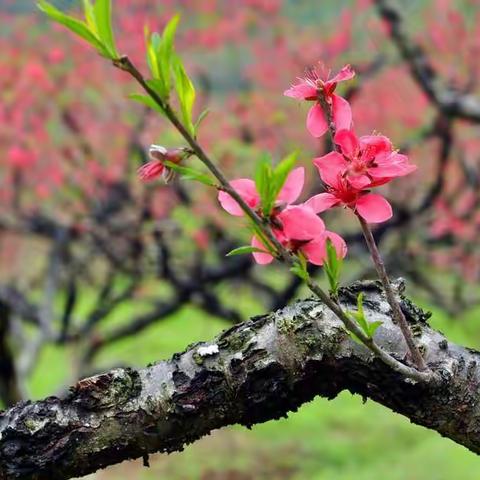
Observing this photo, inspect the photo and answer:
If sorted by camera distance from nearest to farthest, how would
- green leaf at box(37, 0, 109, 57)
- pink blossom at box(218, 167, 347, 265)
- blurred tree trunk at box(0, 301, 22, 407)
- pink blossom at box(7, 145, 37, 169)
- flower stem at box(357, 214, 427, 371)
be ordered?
green leaf at box(37, 0, 109, 57), pink blossom at box(218, 167, 347, 265), flower stem at box(357, 214, 427, 371), blurred tree trunk at box(0, 301, 22, 407), pink blossom at box(7, 145, 37, 169)

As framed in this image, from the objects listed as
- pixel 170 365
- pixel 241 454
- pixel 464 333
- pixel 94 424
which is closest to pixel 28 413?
pixel 94 424

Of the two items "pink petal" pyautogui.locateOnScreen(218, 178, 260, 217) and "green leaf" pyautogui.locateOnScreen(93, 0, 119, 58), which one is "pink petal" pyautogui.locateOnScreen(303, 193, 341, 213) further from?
"green leaf" pyautogui.locateOnScreen(93, 0, 119, 58)

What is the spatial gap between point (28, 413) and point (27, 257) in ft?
41.0

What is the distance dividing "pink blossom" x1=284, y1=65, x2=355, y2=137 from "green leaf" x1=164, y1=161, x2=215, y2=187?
0.76 ft

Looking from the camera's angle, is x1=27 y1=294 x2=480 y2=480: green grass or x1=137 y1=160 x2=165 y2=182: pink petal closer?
x1=137 y1=160 x2=165 y2=182: pink petal

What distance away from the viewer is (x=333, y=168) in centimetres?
119

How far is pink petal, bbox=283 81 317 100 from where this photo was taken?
3.89ft

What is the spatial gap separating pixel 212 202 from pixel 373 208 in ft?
19.8

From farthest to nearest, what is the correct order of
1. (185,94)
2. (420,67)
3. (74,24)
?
(420,67), (185,94), (74,24)

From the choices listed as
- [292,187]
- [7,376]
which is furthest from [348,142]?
[7,376]

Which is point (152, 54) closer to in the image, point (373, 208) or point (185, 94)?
point (185, 94)

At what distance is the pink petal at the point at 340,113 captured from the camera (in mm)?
1203

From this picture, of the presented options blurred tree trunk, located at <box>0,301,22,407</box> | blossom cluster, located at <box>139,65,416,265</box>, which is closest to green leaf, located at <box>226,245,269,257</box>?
blossom cluster, located at <box>139,65,416,265</box>

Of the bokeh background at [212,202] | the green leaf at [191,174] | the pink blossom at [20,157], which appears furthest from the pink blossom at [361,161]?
the pink blossom at [20,157]
